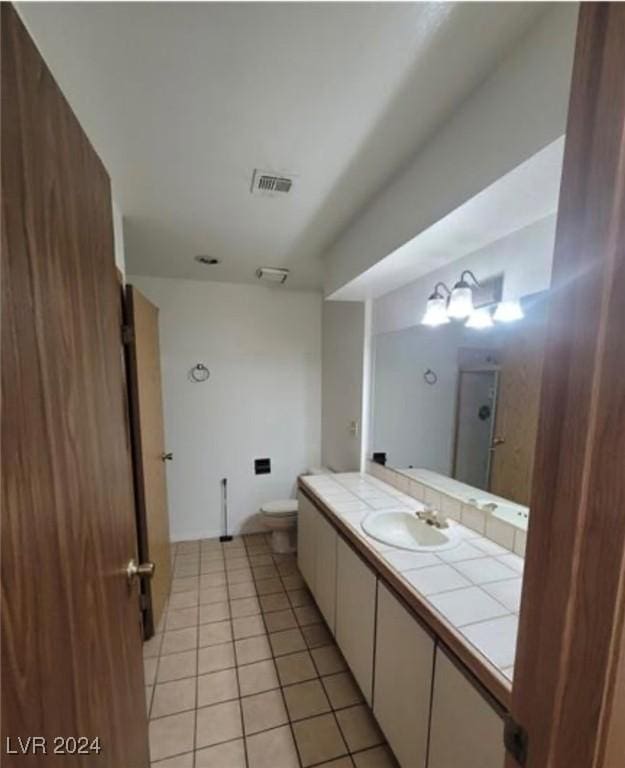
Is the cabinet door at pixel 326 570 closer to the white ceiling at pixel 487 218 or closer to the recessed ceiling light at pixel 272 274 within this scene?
the white ceiling at pixel 487 218

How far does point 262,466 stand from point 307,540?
1142mm

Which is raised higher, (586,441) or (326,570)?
(586,441)

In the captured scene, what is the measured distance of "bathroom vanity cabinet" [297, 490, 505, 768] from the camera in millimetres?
901

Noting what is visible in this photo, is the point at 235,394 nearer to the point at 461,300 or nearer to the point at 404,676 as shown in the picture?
the point at 461,300

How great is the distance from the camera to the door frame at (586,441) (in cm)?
43

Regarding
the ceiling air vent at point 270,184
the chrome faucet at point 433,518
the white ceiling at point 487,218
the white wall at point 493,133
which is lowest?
the chrome faucet at point 433,518

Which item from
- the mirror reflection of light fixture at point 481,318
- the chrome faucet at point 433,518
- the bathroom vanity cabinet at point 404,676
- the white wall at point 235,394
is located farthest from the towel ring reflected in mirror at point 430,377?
the white wall at point 235,394

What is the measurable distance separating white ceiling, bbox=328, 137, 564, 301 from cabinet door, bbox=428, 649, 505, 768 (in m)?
1.37

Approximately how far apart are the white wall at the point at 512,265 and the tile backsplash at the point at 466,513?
96 centimetres

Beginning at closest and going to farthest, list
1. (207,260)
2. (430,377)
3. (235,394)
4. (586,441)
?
(586,441) → (430,377) → (207,260) → (235,394)

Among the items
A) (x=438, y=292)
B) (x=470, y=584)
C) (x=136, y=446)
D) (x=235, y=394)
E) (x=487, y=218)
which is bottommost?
(x=470, y=584)

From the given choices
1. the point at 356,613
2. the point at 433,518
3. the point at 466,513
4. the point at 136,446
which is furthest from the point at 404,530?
the point at 136,446

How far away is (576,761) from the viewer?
490mm

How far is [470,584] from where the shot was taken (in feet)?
3.90
